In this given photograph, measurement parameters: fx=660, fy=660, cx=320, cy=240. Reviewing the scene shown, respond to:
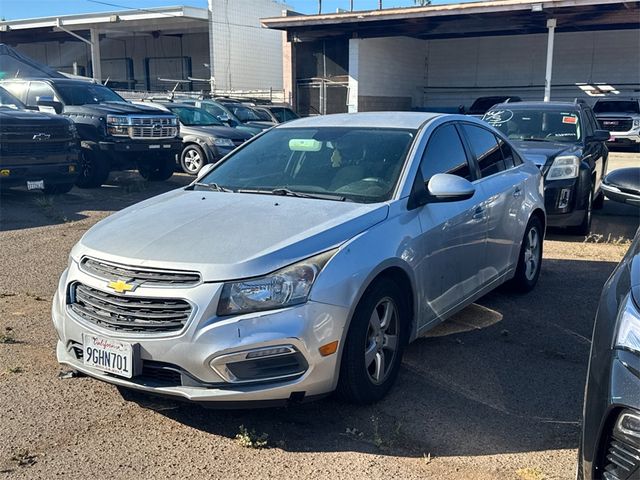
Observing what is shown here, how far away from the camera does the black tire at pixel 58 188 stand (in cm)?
1112

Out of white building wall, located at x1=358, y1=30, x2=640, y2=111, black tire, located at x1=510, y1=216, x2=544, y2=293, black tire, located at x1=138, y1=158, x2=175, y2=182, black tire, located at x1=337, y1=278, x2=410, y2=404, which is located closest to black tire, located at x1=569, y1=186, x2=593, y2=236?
black tire, located at x1=510, y1=216, x2=544, y2=293

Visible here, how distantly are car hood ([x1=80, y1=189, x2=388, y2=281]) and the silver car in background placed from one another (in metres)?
0.01

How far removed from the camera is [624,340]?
234 cm

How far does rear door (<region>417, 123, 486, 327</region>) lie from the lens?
4.30 m

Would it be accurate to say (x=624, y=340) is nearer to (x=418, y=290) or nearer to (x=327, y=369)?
(x=327, y=369)

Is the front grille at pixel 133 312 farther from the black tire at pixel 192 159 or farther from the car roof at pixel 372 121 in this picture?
the black tire at pixel 192 159

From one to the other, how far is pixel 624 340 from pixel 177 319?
6.64ft

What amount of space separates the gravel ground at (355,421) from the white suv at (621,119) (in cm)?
1861

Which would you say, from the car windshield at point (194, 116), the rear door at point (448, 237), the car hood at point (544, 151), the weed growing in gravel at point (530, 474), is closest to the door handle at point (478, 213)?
the rear door at point (448, 237)

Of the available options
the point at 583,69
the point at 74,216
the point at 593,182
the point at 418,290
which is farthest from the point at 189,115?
the point at 583,69

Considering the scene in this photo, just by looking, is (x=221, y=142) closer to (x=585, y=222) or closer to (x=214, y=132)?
(x=214, y=132)

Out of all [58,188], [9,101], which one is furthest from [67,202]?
[9,101]

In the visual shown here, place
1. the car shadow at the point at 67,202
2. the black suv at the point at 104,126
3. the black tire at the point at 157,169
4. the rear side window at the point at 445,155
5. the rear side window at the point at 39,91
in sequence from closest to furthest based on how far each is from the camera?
the rear side window at the point at 445,155 → the car shadow at the point at 67,202 → the black suv at the point at 104,126 → the rear side window at the point at 39,91 → the black tire at the point at 157,169

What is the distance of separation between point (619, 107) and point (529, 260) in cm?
2014
